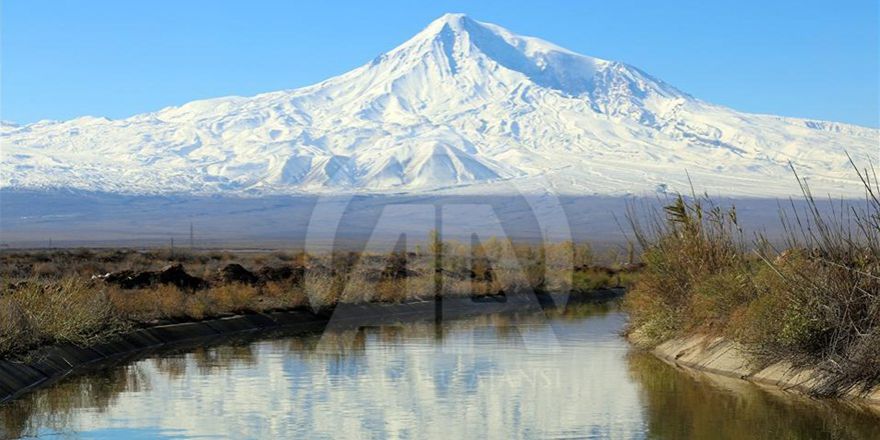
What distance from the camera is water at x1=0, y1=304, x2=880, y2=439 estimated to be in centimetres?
2172

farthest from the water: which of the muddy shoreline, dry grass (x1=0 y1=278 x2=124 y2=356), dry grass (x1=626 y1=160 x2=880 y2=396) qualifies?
dry grass (x1=0 y1=278 x2=124 y2=356)

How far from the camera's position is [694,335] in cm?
3369

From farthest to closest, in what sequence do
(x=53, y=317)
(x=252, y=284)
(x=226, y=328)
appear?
(x=252, y=284) → (x=226, y=328) → (x=53, y=317)

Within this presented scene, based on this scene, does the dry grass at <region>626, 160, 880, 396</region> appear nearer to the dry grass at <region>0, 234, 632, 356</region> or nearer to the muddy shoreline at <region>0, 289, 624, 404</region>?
the muddy shoreline at <region>0, 289, 624, 404</region>

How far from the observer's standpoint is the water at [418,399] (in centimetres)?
2172

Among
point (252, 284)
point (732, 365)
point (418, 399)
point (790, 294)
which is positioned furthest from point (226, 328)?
point (790, 294)

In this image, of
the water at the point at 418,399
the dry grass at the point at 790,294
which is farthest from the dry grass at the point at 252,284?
the dry grass at the point at 790,294

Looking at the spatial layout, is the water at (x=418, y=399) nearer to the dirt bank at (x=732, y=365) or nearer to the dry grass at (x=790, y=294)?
the dirt bank at (x=732, y=365)

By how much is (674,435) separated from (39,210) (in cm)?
18390

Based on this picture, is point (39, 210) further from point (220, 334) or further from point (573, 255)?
point (220, 334)

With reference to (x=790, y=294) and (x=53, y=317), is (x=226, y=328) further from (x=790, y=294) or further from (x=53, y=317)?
(x=790, y=294)

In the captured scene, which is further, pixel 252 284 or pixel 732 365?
pixel 252 284

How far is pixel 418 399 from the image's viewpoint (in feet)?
83.0

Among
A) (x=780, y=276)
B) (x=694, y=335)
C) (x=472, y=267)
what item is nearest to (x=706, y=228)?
(x=694, y=335)
